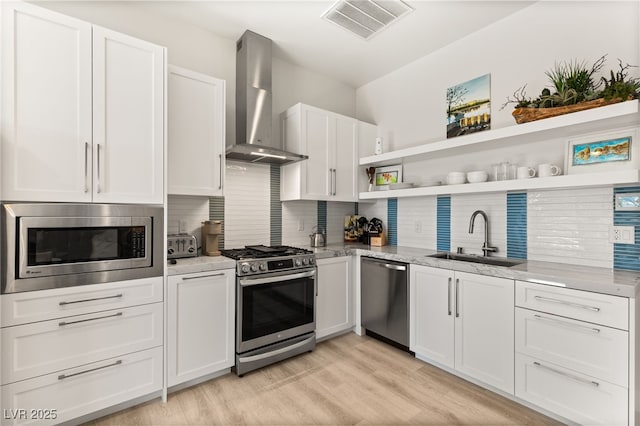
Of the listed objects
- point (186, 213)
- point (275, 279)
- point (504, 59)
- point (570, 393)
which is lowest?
point (570, 393)

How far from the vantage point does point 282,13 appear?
2592 millimetres

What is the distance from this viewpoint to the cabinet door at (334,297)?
2941mm

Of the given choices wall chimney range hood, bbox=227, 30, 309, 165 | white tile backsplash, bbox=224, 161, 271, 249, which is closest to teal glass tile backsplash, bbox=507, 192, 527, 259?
wall chimney range hood, bbox=227, 30, 309, 165

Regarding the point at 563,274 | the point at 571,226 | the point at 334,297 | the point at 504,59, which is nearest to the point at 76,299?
the point at 334,297

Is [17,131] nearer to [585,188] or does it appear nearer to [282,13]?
[282,13]

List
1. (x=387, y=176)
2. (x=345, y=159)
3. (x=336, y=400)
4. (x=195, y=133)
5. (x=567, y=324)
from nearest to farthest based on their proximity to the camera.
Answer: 1. (x=567, y=324)
2. (x=336, y=400)
3. (x=195, y=133)
4. (x=345, y=159)
5. (x=387, y=176)

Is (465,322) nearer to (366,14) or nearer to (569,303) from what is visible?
(569,303)

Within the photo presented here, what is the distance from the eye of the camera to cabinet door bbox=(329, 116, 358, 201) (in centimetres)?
338

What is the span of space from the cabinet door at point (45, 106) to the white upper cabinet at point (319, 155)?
172 centimetres

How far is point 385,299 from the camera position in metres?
2.90

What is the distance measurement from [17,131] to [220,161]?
1210 mm

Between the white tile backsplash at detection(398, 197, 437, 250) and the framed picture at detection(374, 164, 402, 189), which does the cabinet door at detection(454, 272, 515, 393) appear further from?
the framed picture at detection(374, 164, 402, 189)

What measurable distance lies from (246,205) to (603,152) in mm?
2842

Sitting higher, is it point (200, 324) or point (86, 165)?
point (86, 165)
